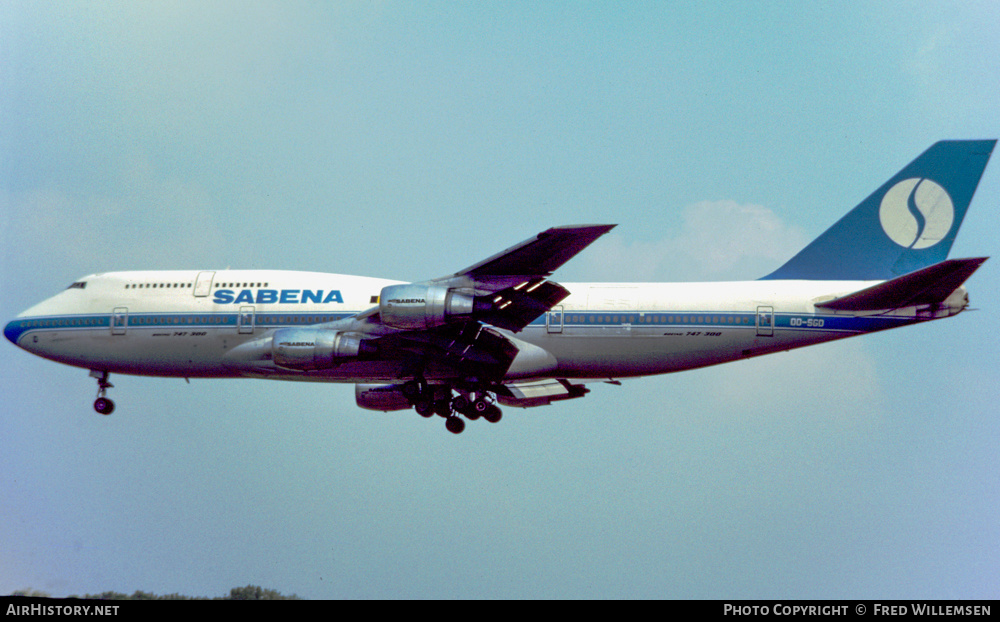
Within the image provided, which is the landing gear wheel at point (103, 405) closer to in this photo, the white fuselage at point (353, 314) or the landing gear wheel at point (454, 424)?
the white fuselage at point (353, 314)

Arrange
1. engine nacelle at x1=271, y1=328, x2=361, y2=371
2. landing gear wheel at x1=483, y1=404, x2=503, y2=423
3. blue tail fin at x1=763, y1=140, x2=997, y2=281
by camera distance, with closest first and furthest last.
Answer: engine nacelle at x1=271, y1=328, x2=361, y2=371
blue tail fin at x1=763, y1=140, x2=997, y2=281
landing gear wheel at x1=483, y1=404, x2=503, y2=423

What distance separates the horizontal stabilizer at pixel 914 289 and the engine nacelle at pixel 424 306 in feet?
28.1

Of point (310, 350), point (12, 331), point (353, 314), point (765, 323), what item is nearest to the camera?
point (310, 350)

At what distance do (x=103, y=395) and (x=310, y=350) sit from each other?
9.02 metres

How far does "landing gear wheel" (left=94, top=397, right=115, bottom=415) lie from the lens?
30.3 meters

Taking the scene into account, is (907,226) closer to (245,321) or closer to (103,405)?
(245,321)

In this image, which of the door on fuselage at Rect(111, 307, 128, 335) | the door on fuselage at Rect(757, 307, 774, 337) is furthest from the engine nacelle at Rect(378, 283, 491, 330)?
the door on fuselage at Rect(111, 307, 128, 335)

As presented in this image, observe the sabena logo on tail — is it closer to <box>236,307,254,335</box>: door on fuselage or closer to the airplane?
the airplane

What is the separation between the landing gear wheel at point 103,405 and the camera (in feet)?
99.4

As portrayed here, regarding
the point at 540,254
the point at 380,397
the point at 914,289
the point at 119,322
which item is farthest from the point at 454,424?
the point at 914,289

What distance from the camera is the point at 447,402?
2767cm

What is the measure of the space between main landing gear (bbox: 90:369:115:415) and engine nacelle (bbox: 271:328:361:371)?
7843mm
